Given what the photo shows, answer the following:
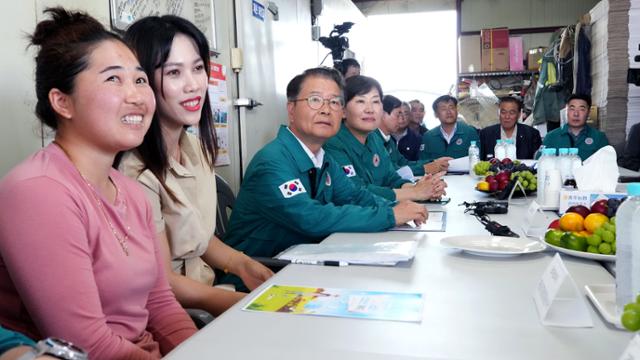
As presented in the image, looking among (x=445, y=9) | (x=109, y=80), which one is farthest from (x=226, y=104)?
(x=445, y=9)

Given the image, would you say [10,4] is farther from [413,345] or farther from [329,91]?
[413,345]

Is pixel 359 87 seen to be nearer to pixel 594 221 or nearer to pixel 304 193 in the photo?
pixel 304 193

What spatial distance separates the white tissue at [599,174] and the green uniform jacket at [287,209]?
28.1 inches

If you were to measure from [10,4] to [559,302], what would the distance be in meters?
1.61

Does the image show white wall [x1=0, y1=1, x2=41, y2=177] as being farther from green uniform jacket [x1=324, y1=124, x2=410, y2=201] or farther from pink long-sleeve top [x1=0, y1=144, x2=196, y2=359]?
green uniform jacket [x1=324, y1=124, x2=410, y2=201]

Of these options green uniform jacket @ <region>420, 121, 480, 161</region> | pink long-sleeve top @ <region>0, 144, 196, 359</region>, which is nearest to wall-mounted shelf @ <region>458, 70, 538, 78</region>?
green uniform jacket @ <region>420, 121, 480, 161</region>

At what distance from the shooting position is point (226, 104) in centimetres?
324

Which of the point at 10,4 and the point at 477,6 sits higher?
the point at 477,6

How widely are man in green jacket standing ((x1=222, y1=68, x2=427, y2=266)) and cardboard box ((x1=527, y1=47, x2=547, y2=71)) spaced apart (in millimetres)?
6432

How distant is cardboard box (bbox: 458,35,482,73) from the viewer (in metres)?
7.86

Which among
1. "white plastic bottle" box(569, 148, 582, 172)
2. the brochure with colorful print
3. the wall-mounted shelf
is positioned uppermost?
the wall-mounted shelf

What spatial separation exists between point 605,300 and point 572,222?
0.42 m

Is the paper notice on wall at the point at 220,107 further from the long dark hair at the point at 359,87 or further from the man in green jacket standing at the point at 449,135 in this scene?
the man in green jacket standing at the point at 449,135

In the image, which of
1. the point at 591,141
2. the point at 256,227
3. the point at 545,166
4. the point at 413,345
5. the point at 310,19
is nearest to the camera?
the point at 413,345
